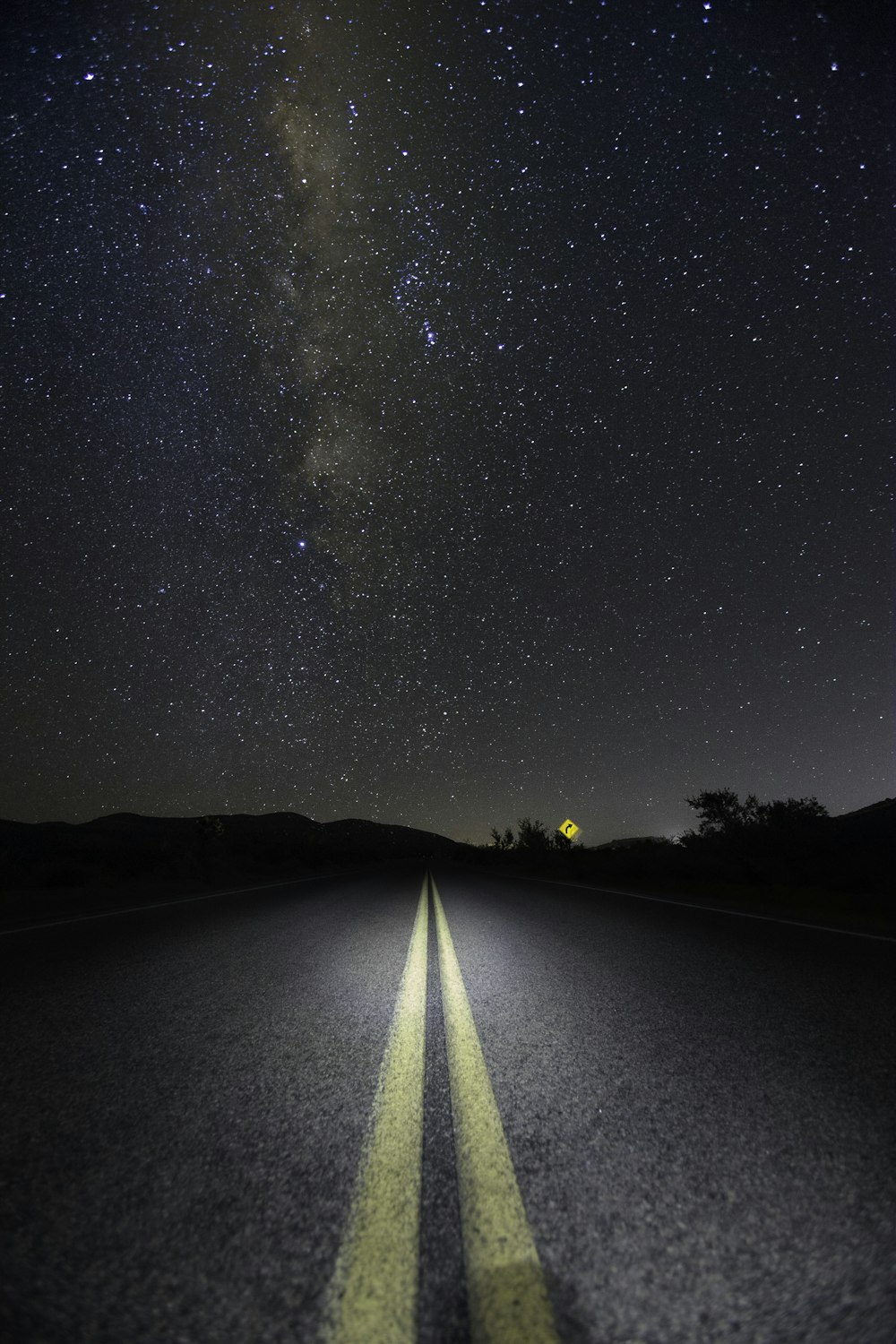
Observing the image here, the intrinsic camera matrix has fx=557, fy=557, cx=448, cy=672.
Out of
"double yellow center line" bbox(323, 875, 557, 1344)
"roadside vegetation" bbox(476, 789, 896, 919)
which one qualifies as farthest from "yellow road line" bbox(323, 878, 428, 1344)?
"roadside vegetation" bbox(476, 789, 896, 919)

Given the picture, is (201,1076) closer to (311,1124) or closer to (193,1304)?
(311,1124)

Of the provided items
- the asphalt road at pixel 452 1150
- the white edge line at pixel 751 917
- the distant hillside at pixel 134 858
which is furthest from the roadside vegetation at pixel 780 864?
the distant hillside at pixel 134 858

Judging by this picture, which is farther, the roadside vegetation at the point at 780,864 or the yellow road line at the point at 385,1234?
the roadside vegetation at the point at 780,864

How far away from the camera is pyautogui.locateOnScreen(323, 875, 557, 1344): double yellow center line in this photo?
3.14 ft

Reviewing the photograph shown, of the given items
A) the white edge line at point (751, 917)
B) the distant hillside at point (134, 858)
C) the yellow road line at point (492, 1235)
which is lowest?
the yellow road line at point (492, 1235)

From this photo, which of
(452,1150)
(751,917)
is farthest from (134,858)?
(452,1150)

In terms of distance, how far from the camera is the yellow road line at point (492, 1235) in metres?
0.96

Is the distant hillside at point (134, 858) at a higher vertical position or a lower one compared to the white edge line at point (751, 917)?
higher

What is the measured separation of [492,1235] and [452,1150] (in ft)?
1.34

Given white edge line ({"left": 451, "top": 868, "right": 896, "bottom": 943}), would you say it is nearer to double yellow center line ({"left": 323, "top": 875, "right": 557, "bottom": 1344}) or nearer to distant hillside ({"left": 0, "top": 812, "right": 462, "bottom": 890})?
double yellow center line ({"left": 323, "top": 875, "right": 557, "bottom": 1344})

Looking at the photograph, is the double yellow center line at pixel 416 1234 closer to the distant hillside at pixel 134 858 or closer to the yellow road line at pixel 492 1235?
the yellow road line at pixel 492 1235

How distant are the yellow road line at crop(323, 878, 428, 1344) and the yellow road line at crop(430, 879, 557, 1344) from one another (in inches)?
4.5

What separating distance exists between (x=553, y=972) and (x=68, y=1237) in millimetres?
3338

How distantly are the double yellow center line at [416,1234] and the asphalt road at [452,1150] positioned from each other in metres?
0.03
